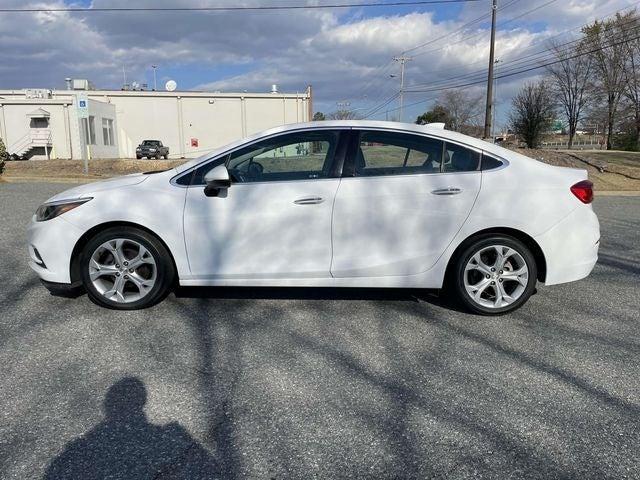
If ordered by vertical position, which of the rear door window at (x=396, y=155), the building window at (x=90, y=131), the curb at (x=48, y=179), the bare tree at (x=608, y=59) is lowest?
the curb at (x=48, y=179)

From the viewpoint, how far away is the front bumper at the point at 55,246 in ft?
14.4

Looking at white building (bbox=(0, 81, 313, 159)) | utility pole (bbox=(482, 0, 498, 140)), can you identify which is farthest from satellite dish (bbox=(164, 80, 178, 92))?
utility pole (bbox=(482, 0, 498, 140))

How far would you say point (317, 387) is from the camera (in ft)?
10.7

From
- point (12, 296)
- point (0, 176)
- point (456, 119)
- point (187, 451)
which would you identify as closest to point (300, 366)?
point (187, 451)

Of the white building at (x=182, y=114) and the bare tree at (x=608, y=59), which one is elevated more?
the bare tree at (x=608, y=59)

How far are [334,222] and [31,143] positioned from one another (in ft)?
142

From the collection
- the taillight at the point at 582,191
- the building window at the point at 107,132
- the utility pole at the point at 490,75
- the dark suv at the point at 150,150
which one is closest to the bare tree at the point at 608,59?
the utility pole at the point at 490,75

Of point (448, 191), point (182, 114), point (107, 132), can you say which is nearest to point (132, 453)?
point (448, 191)

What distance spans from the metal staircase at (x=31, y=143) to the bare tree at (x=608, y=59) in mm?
49618

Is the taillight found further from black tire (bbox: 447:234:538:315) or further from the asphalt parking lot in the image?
the asphalt parking lot

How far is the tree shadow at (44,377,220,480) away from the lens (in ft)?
7.98

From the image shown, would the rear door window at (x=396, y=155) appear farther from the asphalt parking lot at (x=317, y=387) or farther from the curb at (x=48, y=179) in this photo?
the curb at (x=48, y=179)

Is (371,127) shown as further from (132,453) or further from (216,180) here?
(132,453)

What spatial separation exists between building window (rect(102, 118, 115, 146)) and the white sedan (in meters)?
41.9
